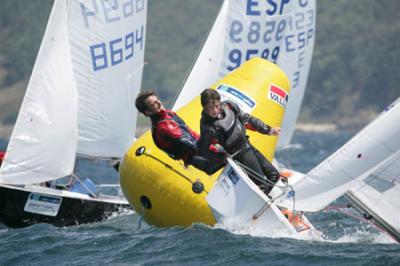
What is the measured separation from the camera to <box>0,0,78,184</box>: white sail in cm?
1009

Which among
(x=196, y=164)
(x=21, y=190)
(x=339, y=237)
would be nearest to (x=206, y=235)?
(x=196, y=164)

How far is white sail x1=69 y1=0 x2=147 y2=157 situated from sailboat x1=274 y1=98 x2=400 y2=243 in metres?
5.05

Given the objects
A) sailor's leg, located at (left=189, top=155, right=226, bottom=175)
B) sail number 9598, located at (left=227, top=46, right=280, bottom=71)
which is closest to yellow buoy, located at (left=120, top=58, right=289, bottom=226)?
sailor's leg, located at (left=189, top=155, right=226, bottom=175)

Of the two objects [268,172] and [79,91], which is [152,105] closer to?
[268,172]

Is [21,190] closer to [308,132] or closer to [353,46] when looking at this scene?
[308,132]

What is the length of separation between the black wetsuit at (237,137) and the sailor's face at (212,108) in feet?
0.14

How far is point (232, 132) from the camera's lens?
24.1 ft

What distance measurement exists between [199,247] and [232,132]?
0.91m

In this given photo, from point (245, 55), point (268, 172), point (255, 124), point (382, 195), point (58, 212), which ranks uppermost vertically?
point (255, 124)

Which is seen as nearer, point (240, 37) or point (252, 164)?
point (252, 164)

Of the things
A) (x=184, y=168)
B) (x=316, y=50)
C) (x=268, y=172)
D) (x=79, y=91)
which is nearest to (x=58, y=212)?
(x=79, y=91)

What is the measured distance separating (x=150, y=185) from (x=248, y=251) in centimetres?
140

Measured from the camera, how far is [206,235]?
Answer: 24.4ft

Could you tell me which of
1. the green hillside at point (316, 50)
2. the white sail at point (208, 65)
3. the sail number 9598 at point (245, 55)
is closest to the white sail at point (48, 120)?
the white sail at point (208, 65)
